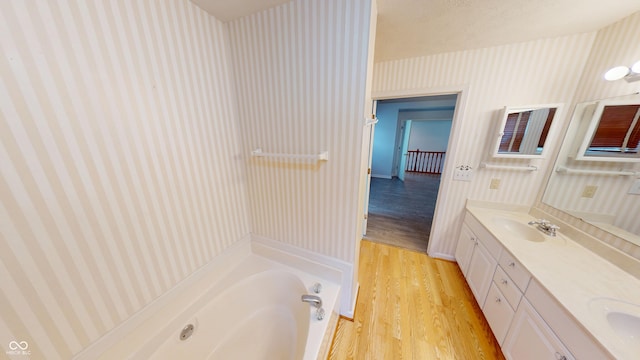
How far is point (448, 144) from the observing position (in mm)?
1883

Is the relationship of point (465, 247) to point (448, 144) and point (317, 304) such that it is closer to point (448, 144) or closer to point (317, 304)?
point (448, 144)

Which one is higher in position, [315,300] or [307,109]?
[307,109]

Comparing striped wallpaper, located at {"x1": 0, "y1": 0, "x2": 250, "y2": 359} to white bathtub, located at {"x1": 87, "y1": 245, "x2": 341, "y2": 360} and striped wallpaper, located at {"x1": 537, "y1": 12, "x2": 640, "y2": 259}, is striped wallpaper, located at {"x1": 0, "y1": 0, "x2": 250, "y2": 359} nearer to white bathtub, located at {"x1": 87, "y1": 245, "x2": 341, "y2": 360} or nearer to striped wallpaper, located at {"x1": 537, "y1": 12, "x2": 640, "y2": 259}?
white bathtub, located at {"x1": 87, "y1": 245, "x2": 341, "y2": 360}

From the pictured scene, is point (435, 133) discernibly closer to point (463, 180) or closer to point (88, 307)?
point (463, 180)

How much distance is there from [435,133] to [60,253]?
330 inches

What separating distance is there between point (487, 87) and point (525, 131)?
0.51 meters

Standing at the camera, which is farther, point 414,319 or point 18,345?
point 414,319

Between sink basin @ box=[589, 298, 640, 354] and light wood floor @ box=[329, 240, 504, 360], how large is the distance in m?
0.69

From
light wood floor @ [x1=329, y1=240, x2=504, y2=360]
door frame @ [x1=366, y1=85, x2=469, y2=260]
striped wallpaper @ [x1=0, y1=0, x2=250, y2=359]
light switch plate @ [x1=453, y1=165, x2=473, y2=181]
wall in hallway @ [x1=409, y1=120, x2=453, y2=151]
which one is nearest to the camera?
striped wallpaper @ [x1=0, y1=0, x2=250, y2=359]

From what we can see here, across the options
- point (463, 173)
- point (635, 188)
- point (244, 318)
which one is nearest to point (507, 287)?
point (635, 188)

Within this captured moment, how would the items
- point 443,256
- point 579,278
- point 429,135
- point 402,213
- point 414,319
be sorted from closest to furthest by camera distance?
point 579,278
point 414,319
point 443,256
point 402,213
point 429,135

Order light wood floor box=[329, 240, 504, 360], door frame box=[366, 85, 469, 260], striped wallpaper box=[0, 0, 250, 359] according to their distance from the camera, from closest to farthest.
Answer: striped wallpaper box=[0, 0, 250, 359], light wood floor box=[329, 240, 504, 360], door frame box=[366, 85, 469, 260]

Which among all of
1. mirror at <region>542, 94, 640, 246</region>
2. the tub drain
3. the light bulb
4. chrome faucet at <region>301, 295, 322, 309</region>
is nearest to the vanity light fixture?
the light bulb

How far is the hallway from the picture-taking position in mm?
2520
